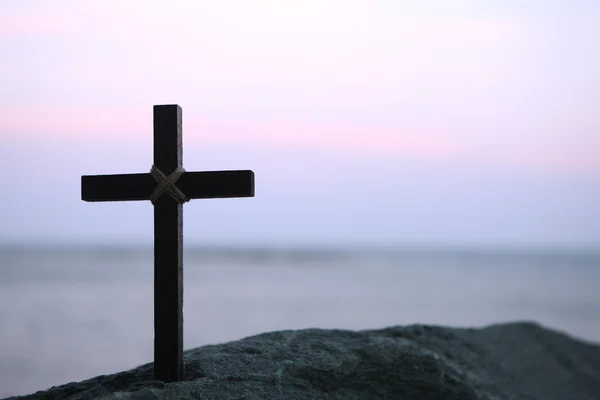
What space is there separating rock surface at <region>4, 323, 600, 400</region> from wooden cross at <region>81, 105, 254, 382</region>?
289mm

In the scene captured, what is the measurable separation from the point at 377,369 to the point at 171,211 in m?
2.36

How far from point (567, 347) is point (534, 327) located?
0.50m

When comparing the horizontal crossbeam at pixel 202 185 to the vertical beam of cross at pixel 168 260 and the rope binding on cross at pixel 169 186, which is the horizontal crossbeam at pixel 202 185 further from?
the vertical beam of cross at pixel 168 260

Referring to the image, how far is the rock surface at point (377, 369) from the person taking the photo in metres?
5.31

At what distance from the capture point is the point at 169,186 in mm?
5410

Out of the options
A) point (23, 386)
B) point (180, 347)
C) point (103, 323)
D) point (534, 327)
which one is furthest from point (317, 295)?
point (180, 347)

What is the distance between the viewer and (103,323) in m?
24.2

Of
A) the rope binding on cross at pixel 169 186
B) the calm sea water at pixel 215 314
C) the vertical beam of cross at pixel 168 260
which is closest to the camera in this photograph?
the vertical beam of cross at pixel 168 260

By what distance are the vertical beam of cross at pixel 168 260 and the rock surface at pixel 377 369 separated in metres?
0.23

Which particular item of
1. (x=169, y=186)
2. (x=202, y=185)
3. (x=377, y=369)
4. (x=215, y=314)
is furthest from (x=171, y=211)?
(x=215, y=314)

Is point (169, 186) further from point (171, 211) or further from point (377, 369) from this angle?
point (377, 369)

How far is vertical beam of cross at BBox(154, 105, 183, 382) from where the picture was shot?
17.4ft

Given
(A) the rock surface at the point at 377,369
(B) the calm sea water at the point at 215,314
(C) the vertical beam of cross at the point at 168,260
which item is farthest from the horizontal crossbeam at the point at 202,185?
(B) the calm sea water at the point at 215,314

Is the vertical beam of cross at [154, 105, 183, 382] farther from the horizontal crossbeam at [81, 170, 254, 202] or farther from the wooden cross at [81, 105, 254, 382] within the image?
the horizontal crossbeam at [81, 170, 254, 202]
